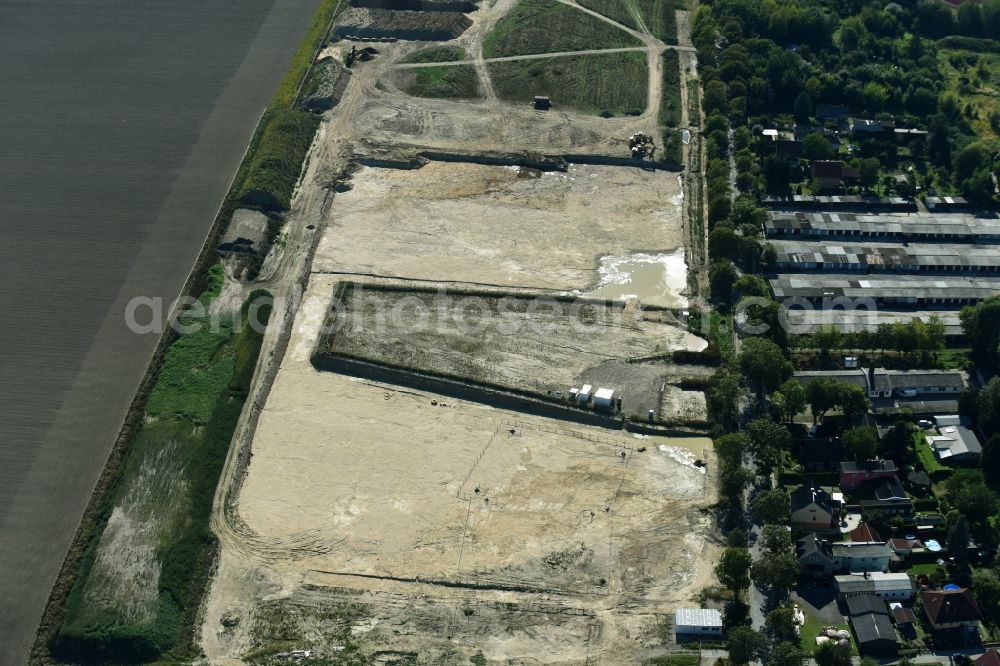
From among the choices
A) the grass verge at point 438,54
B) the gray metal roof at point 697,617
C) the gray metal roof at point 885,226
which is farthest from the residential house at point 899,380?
the grass verge at point 438,54

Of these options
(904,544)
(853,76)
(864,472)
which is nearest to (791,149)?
(853,76)

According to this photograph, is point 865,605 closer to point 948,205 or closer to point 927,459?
point 927,459

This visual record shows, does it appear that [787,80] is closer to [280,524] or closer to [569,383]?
[569,383]

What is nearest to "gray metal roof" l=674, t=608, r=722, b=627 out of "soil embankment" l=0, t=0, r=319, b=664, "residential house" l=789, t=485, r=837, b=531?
"residential house" l=789, t=485, r=837, b=531

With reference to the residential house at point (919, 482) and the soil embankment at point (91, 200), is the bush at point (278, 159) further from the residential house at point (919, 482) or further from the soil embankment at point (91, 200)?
the residential house at point (919, 482)

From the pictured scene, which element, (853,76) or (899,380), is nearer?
(899,380)

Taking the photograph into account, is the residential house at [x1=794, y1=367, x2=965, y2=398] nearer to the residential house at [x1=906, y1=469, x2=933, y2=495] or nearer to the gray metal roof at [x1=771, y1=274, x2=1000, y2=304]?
the residential house at [x1=906, y1=469, x2=933, y2=495]

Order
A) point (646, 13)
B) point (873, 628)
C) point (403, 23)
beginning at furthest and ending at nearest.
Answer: point (646, 13), point (403, 23), point (873, 628)
